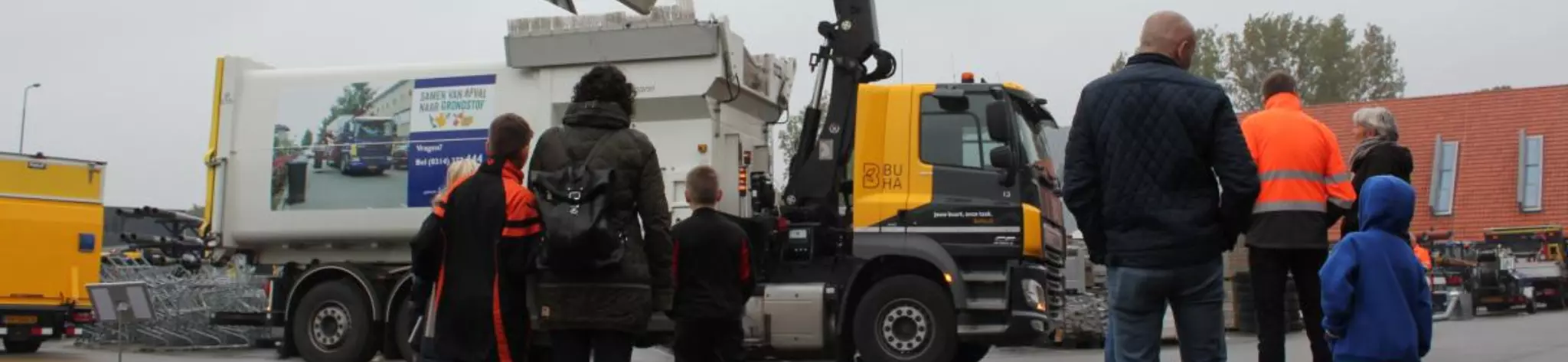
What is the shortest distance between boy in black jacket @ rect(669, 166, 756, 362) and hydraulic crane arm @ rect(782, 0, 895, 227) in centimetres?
472

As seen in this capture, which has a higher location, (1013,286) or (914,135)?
(914,135)

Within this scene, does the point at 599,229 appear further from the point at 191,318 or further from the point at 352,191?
the point at 191,318

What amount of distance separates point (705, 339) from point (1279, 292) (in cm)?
273

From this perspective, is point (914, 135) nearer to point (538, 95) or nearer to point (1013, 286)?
point (1013, 286)

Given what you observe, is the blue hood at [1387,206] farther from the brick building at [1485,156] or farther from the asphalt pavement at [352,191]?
the brick building at [1485,156]

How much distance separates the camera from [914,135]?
12.4 metres

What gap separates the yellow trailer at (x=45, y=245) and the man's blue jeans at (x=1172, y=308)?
53.3ft

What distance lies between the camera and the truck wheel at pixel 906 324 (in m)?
12.1

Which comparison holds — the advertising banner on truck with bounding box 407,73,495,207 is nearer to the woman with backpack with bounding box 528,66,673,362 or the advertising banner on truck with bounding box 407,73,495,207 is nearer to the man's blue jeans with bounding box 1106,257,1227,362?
the woman with backpack with bounding box 528,66,673,362

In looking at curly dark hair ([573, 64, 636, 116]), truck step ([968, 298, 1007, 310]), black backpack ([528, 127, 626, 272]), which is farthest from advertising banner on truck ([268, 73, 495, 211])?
black backpack ([528, 127, 626, 272])

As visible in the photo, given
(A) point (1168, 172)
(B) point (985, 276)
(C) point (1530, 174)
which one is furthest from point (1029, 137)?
(C) point (1530, 174)

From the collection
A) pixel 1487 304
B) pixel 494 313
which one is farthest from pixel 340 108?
pixel 1487 304

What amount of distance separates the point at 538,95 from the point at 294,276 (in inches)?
116

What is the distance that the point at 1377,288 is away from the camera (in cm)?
632
